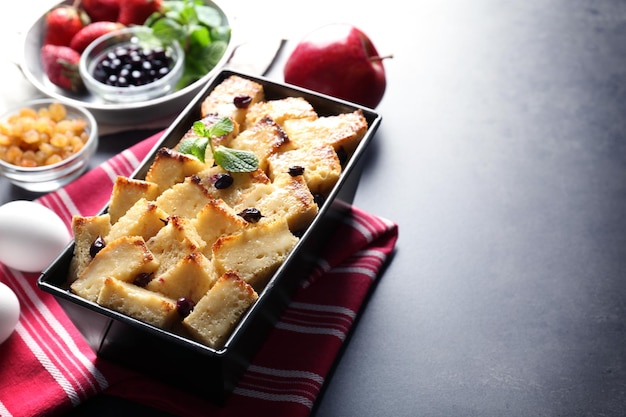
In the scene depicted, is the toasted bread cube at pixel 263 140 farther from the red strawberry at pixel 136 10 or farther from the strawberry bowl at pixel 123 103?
the red strawberry at pixel 136 10

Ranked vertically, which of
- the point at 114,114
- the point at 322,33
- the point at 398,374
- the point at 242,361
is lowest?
the point at 398,374

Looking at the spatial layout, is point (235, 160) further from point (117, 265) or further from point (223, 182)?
point (117, 265)

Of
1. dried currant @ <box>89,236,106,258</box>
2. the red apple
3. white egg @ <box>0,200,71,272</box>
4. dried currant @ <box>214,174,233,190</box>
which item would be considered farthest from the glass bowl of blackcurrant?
dried currant @ <box>89,236,106,258</box>

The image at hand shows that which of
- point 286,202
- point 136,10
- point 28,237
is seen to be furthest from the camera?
point 136,10

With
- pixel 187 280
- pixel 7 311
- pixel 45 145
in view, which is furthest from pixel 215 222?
pixel 45 145

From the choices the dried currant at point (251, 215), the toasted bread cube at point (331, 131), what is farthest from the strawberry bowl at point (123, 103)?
the dried currant at point (251, 215)

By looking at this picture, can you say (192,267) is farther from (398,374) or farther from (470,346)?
(470,346)

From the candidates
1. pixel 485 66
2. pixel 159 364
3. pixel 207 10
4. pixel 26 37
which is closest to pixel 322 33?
pixel 207 10

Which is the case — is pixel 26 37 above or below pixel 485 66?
above
